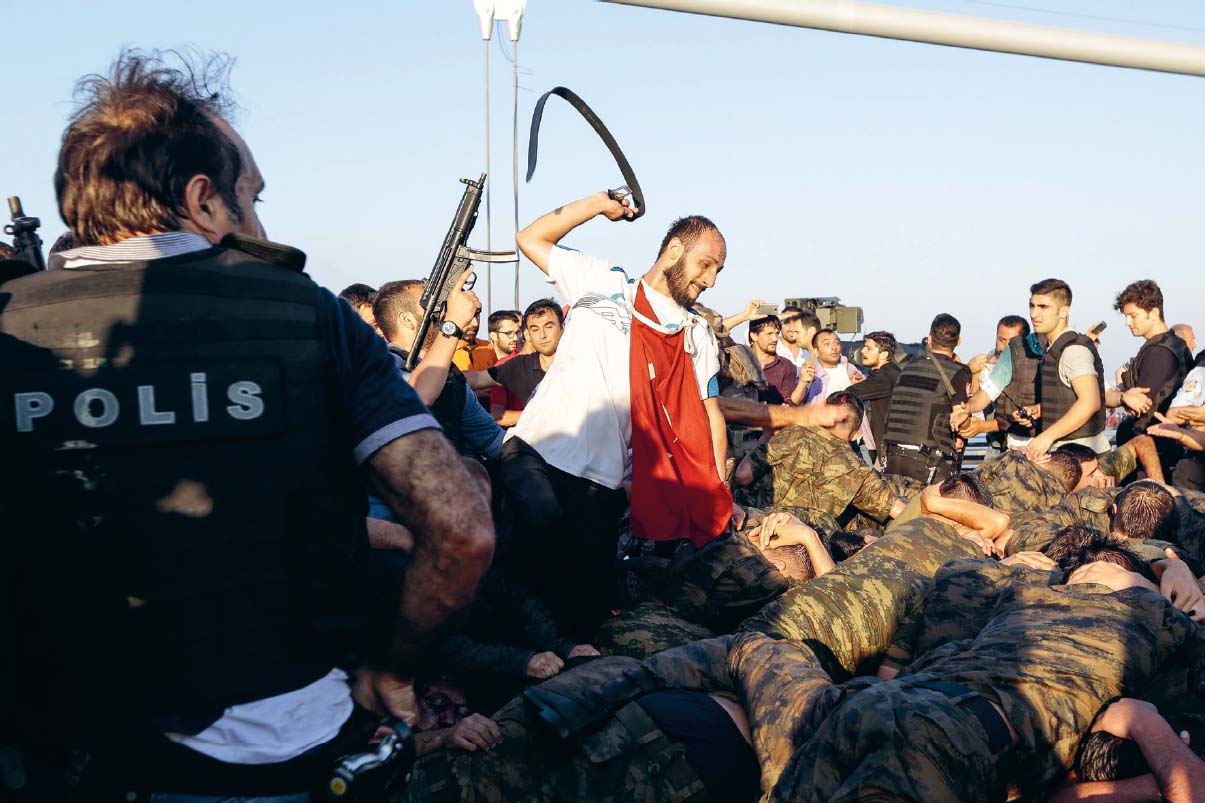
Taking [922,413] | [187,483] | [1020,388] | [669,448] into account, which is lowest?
[922,413]

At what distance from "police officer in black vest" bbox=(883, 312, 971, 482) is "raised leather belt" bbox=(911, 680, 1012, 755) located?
5895 mm

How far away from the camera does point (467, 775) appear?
309cm

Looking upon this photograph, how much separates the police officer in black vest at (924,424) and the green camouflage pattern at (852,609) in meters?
3.94

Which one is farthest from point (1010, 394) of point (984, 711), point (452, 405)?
point (984, 711)

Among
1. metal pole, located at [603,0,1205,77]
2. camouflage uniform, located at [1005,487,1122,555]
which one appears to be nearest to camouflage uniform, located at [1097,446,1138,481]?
camouflage uniform, located at [1005,487,1122,555]

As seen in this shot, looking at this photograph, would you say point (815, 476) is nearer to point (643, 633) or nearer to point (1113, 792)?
point (643, 633)

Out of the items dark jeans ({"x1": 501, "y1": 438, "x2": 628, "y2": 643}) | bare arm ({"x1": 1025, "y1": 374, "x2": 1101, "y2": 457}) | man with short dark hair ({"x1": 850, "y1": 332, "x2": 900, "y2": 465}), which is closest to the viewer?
dark jeans ({"x1": 501, "y1": 438, "x2": 628, "y2": 643})

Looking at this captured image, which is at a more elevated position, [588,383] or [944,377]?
[588,383]

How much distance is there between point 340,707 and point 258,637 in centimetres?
21

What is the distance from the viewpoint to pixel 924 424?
9070 mm

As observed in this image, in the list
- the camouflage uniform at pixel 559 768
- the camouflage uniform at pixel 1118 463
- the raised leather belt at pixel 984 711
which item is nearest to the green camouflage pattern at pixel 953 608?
the raised leather belt at pixel 984 711

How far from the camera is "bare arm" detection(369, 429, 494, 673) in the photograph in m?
1.78

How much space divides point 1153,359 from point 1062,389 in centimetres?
88

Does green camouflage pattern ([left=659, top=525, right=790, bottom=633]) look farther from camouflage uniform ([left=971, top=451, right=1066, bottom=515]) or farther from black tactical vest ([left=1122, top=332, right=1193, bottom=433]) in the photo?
black tactical vest ([left=1122, top=332, right=1193, bottom=433])
